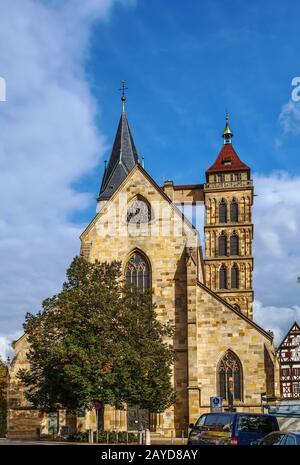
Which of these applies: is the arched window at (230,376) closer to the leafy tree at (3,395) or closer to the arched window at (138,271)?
the arched window at (138,271)

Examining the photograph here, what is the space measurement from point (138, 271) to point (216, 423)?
2103cm

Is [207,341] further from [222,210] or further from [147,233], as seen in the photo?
[222,210]

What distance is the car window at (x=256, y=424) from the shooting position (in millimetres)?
17375

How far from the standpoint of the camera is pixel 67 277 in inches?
1239

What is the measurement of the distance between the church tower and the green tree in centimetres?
3148

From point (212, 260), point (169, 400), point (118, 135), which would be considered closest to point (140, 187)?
point (169, 400)

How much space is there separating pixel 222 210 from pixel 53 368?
39.2 metres

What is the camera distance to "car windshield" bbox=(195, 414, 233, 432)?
17.3m

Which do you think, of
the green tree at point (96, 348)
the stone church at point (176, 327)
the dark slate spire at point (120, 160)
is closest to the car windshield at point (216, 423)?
the green tree at point (96, 348)

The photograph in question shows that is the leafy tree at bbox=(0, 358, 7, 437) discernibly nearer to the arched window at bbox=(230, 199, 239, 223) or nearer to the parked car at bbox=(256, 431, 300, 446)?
the arched window at bbox=(230, 199, 239, 223)

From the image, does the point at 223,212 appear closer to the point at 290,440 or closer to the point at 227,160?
the point at 227,160

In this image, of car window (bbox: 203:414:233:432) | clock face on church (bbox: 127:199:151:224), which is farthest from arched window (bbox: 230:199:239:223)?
car window (bbox: 203:414:233:432)

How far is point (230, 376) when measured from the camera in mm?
35844
